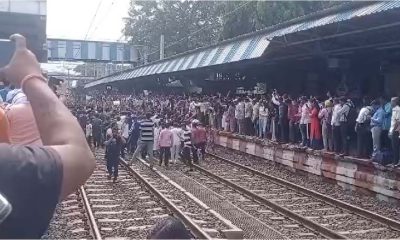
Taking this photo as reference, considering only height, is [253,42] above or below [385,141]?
above

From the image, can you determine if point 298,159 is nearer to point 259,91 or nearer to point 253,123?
point 253,123

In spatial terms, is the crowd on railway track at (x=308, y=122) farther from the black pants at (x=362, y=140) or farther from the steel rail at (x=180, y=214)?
the steel rail at (x=180, y=214)

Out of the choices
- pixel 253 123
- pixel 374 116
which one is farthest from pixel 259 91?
pixel 374 116

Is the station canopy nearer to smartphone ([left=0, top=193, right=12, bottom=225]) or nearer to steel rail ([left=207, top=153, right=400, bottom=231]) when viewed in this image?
steel rail ([left=207, top=153, right=400, bottom=231])

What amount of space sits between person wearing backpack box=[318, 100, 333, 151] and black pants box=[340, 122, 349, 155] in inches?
21.9

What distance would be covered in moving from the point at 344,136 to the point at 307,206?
3.68 meters

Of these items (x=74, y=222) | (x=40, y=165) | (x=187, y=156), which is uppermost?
(x=40, y=165)

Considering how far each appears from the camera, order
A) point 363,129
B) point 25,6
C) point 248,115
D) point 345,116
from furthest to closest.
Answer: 1. point 248,115
2. point 345,116
3. point 363,129
4. point 25,6

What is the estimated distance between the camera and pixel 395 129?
1271 cm

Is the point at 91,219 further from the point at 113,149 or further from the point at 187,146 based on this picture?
the point at 187,146

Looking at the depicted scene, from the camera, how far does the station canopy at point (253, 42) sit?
13172 mm

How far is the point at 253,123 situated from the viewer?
2236 centimetres

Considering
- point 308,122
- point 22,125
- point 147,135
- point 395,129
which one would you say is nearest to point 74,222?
point 395,129

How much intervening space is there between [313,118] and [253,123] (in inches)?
235
